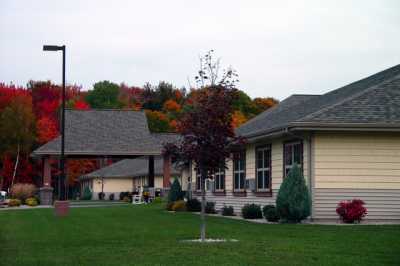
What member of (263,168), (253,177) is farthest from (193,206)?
(263,168)

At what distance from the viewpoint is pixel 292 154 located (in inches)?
935

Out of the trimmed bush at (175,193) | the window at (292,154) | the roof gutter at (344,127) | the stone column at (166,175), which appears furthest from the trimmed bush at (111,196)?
the roof gutter at (344,127)

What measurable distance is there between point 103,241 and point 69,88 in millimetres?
74638

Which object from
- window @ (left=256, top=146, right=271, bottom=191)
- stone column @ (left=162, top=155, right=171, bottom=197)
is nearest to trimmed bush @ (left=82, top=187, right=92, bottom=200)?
stone column @ (left=162, top=155, right=171, bottom=197)

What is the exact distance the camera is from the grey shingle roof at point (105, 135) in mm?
43562

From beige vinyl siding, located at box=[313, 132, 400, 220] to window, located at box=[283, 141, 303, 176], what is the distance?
3.08 ft

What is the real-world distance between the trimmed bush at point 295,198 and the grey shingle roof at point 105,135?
23.0 meters

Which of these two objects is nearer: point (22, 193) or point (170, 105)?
point (22, 193)

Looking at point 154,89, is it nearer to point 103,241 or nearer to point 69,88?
point 69,88

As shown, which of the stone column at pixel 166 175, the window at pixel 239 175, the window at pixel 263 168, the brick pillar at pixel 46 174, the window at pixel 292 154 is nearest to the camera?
the window at pixel 292 154

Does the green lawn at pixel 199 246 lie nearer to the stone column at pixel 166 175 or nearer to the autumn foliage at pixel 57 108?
the stone column at pixel 166 175

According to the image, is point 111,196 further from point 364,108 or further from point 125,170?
point 364,108

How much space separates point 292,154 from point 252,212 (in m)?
2.86

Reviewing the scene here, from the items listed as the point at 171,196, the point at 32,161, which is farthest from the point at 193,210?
the point at 32,161
